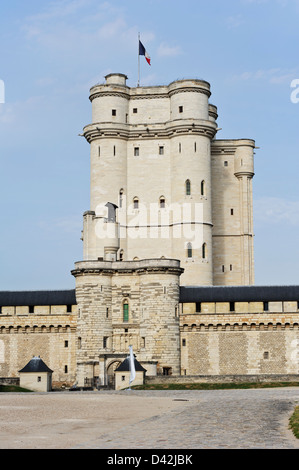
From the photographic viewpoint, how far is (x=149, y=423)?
79.5ft

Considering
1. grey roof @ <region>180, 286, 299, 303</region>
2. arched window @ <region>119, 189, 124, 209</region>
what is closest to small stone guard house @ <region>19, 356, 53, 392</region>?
grey roof @ <region>180, 286, 299, 303</region>

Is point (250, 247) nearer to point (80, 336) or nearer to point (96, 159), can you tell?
point (96, 159)

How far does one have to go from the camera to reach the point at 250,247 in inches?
3068

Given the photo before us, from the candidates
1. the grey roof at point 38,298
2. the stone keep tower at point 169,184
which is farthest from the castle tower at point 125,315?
the stone keep tower at point 169,184

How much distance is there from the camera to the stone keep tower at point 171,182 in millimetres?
71250

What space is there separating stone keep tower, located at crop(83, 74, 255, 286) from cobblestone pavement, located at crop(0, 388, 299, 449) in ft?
117

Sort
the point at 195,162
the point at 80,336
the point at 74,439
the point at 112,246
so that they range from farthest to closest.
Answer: the point at 195,162 < the point at 112,246 < the point at 80,336 < the point at 74,439

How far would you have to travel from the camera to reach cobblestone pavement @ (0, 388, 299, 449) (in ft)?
63.0

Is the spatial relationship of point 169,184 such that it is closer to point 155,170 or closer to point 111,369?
point 155,170

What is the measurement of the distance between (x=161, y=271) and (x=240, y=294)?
287 inches

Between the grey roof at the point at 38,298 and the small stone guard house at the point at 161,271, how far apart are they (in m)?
0.10

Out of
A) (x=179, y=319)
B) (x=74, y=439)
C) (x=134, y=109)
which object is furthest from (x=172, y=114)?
(x=74, y=439)

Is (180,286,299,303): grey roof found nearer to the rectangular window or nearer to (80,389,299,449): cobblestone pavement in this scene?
the rectangular window

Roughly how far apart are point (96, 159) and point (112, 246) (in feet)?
42.1
